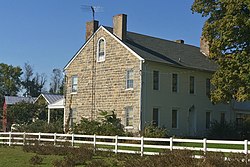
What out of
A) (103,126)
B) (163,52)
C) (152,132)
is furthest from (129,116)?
(163,52)

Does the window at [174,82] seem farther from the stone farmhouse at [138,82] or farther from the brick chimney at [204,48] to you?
the brick chimney at [204,48]

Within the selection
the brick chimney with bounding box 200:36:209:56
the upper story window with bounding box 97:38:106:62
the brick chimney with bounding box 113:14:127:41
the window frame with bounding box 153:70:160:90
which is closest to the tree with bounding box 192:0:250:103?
the window frame with bounding box 153:70:160:90

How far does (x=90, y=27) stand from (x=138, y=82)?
891cm

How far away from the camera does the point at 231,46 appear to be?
29.6m

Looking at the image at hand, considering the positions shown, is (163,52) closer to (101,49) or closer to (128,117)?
(101,49)

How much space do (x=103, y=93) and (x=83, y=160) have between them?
1939cm

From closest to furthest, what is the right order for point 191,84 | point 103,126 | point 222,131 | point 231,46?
point 231,46 < point 103,126 < point 222,131 < point 191,84

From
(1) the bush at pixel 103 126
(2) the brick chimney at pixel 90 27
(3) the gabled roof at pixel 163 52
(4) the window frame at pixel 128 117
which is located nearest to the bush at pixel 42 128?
(1) the bush at pixel 103 126

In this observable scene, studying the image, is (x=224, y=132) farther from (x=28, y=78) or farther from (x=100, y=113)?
(x=28, y=78)

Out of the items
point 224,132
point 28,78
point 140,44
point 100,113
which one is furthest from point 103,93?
point 28,78

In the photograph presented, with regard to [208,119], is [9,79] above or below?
above

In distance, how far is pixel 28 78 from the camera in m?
108

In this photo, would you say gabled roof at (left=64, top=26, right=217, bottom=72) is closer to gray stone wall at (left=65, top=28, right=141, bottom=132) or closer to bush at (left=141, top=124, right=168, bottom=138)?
gray stone wall at (left=65, top=28, right=141, bottom=132)

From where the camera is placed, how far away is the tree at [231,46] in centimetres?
2805
